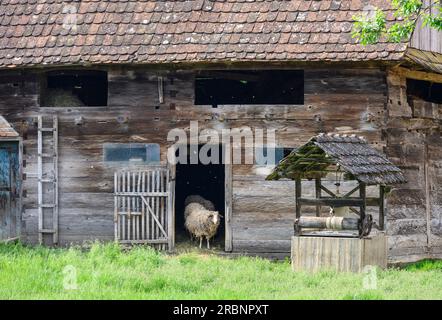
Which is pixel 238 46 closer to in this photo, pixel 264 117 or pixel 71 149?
pixel 264 117

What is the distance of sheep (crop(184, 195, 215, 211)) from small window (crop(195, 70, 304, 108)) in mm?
2083

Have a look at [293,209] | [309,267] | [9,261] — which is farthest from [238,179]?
[9,261]

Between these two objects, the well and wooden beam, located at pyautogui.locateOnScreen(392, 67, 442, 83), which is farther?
wooden beam, located at pyautogui.locateOnScreen(392, 67, 442, 83)

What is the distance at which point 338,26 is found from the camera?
17.6 meters

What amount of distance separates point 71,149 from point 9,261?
159 inches

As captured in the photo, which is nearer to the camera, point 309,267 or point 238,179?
point 309,267

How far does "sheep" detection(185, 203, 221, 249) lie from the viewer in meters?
18.5

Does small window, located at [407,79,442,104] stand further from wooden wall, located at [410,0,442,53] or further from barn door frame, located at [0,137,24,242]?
barn door frame, located at [0,137,24,242]

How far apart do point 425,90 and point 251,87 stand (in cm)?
368

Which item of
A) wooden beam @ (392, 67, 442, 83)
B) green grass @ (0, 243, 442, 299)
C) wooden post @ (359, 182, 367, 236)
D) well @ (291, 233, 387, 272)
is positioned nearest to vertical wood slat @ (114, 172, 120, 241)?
green grass @ (0, 243, 442, 299)

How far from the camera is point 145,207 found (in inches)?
714

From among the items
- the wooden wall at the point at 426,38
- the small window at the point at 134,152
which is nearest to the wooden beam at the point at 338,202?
the small window at the point at 134,152

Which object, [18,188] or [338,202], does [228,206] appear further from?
[18,188]

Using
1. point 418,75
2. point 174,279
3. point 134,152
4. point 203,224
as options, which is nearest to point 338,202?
point 174,279
